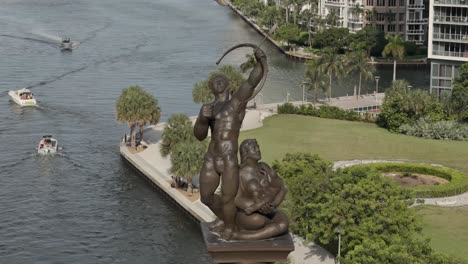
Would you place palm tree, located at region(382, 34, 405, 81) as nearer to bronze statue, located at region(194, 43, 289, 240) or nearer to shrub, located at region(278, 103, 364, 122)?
shrub, located at region(278, 103, 364, 122)

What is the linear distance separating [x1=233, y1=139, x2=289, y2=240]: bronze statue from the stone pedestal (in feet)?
1.12

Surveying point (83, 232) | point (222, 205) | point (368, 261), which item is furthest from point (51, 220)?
point (222, 205)

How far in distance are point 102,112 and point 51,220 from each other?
49.6 metres

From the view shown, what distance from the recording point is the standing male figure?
22.5m

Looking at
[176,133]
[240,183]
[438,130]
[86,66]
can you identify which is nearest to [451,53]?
[438,130]

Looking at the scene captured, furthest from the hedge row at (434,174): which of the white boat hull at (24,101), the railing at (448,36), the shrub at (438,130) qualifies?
the white boat hull at (24,101)

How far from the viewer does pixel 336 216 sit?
65.6 metres

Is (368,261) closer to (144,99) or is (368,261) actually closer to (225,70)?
(144,99)

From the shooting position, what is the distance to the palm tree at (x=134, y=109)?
112625mm

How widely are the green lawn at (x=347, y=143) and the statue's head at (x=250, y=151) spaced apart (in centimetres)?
7883

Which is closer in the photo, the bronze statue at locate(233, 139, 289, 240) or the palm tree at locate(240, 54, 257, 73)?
the bronze statue at locate(233, 139, 289, 240)

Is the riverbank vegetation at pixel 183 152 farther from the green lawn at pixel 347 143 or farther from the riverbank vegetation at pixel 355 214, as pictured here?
the riverbank vegetation at pixel 355 214

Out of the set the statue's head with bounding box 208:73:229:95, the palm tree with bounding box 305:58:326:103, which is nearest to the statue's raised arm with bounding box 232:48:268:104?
the statue's head with bounding box 208:73:229:95

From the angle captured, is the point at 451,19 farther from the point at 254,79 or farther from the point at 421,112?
the point at 254,79
